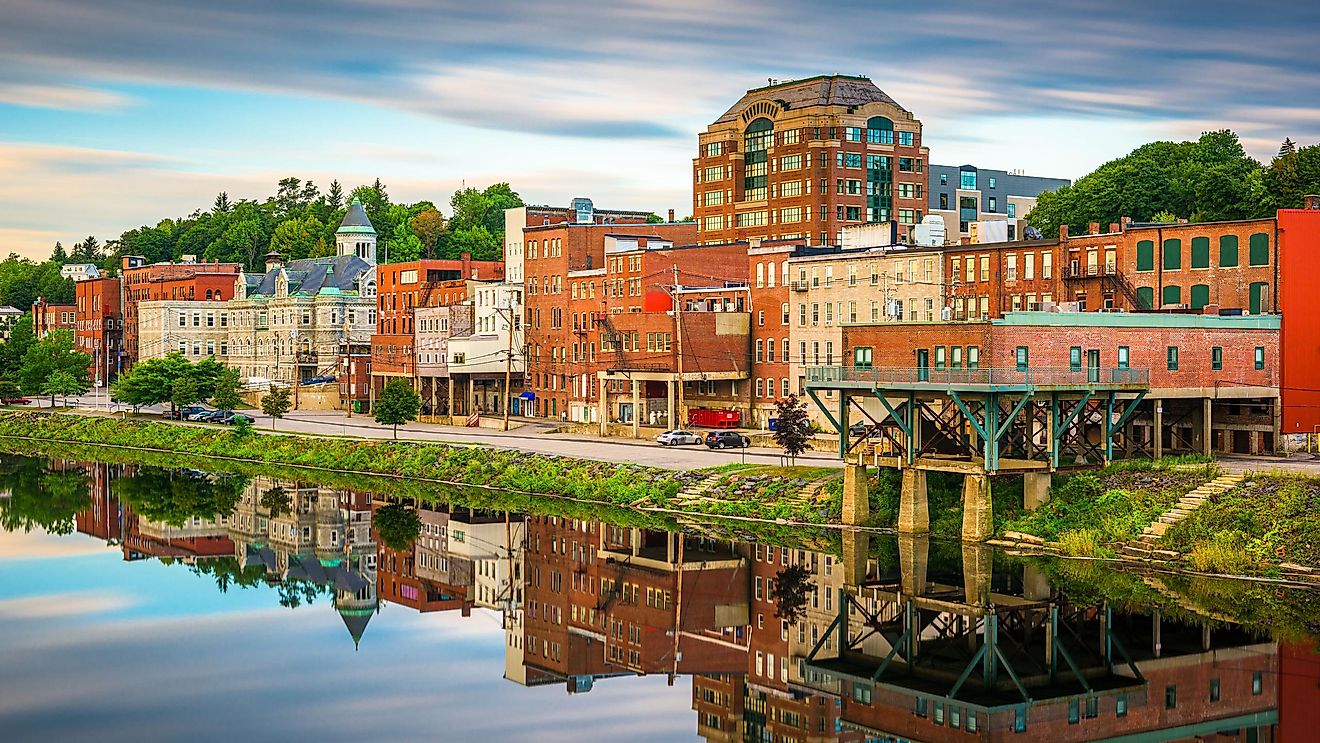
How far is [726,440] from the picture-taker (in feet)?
270

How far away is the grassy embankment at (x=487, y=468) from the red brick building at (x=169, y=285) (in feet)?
112

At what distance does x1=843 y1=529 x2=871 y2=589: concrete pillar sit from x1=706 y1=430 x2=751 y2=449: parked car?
71.8 ft

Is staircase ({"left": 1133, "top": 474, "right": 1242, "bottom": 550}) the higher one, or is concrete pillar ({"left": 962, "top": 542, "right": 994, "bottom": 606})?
staircase ({"left": 1133, "top": 474, "right": 1242, "bottom": 550})

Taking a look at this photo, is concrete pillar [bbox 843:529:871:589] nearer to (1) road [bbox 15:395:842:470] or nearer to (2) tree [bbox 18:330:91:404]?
(1) road [bbox 15:395:842:470]

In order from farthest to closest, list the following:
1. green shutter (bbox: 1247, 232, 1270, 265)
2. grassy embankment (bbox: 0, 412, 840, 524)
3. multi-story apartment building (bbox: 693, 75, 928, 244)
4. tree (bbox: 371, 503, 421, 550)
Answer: multi-story apartment building (bbox: 693, 75, 928, 244), green shutter (bbox: 1247, 232, 1270, 265), grassy embankment (bbox: 0, 412, 840, 524), tree (bbox: 371, 503, 421, 550)

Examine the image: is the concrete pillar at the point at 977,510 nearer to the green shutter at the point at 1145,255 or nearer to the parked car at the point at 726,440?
the green shutter at the point at 1145,255

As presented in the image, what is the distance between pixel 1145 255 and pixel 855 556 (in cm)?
→ 2723

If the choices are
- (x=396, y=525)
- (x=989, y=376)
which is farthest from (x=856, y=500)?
→ (x=396, y=525)

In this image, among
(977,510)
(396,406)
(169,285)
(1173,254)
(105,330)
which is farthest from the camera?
(105,330)

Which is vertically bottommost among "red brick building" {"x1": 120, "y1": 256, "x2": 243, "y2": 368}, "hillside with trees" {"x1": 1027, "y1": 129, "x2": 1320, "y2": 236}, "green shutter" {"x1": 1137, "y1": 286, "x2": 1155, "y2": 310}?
"green shutter" {"x1": 1137, "y1": 286, "x2": 1155, "y2": 310}

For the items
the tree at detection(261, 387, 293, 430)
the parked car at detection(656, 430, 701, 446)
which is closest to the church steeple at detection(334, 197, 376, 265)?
the tree at detection(261, 387, 293, 430)

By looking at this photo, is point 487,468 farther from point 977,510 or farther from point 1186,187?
point 1186,187

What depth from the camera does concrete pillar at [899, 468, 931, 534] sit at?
58.6m

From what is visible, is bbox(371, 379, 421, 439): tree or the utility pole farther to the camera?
bbox(371, 379, 421, 439): tree
